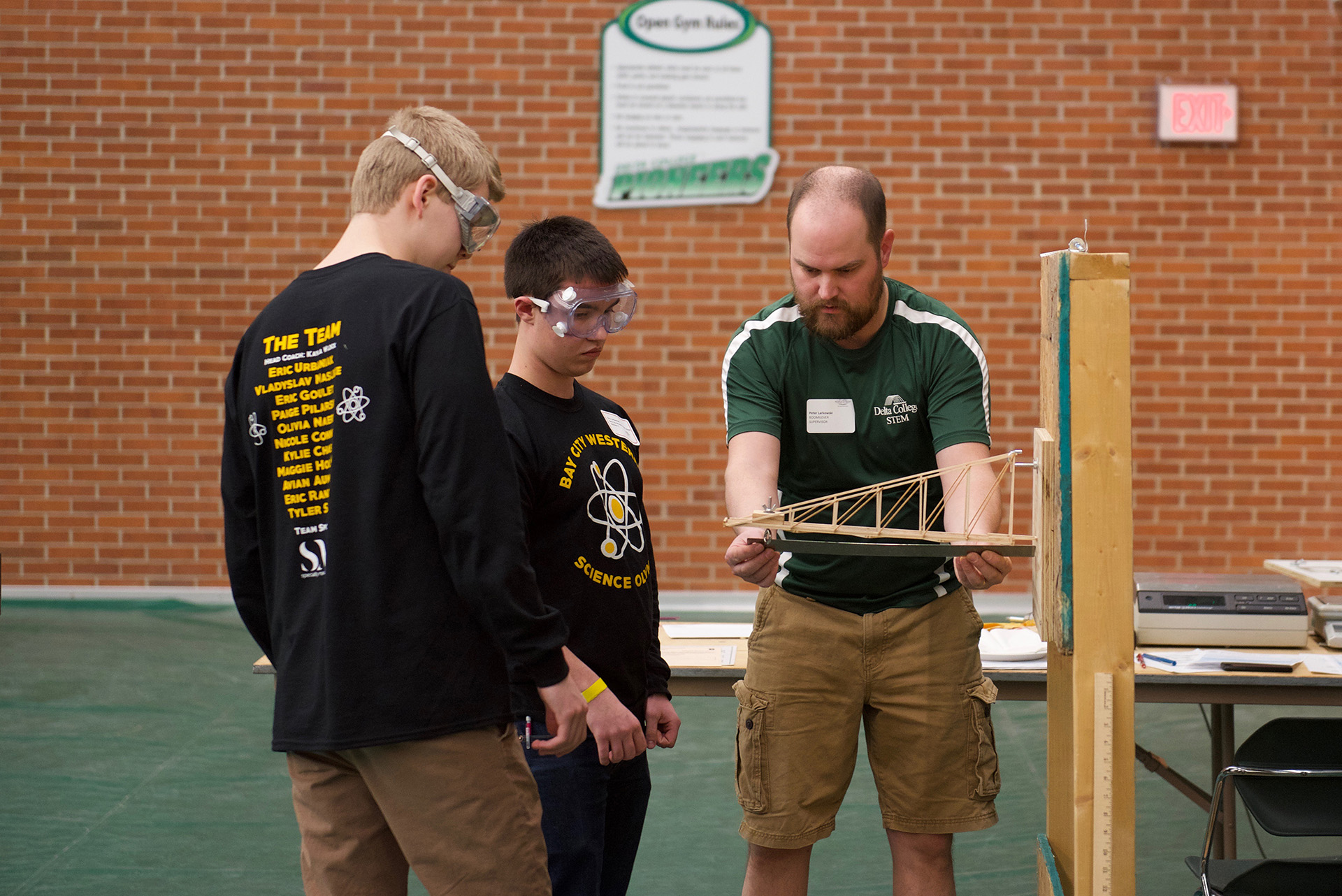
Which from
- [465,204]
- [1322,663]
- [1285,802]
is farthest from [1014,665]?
[465,204]

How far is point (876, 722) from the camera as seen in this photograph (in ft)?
7.45

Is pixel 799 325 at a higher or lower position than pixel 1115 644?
higher

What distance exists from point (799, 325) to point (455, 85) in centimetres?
444

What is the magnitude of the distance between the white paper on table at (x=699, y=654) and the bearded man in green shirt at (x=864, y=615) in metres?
0.55

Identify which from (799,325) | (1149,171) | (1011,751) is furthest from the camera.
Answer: (1149,171)

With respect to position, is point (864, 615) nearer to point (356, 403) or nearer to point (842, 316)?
point (842, 316)

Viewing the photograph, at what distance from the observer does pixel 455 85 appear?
20.2 feet

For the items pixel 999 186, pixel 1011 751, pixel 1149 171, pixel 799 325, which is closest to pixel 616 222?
pixel 999 186

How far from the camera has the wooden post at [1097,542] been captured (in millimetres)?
1658

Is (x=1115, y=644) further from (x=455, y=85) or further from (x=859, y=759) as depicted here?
(x=455, y=85)

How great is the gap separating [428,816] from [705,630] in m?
1.78

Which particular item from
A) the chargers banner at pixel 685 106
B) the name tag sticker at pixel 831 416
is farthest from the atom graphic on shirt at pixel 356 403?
the chargers banner at pixel 685 106

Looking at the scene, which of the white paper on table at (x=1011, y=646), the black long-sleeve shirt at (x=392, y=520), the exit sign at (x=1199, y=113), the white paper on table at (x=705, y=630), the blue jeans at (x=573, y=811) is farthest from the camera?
the exit sign at (x=1199, y=113)

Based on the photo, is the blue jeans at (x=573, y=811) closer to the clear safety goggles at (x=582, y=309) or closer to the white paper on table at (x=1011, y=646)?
the clear safety goggles at (x=582, y=309)
